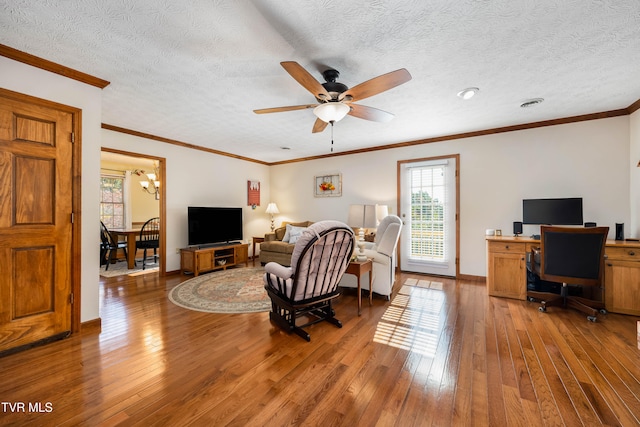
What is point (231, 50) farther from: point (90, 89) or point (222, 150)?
point (222, 150)

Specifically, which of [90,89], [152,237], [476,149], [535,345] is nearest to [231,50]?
[90,89]

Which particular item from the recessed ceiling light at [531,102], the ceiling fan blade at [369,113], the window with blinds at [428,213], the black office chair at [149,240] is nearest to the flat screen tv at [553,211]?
the window with blinds at [428,213]

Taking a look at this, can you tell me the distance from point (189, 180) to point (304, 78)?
4004 millimetres

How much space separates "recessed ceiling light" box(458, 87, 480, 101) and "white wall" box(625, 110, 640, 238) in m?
2.24

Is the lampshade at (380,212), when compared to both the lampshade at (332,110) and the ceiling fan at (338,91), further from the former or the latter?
the lampshade at (332,110)

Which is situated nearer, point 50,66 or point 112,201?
point 50,66

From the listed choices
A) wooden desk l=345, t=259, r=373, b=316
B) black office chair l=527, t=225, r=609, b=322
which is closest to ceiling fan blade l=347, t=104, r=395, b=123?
wooden desk l=345, t=259, r=373, b=316

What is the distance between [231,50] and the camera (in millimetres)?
2119

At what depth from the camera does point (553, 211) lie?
361 centimetres

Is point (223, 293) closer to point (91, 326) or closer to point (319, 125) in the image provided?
point (91, 326)

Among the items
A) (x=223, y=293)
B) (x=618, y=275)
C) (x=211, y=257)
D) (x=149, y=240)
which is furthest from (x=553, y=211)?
(x=149, y=240)

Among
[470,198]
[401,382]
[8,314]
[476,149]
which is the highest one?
[476,149]

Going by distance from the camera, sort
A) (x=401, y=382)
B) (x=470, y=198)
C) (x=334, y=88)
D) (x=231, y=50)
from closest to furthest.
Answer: (x=401, y=382) → (x=231, y=50) → (x=334, y=88) → (x=470, y=198)

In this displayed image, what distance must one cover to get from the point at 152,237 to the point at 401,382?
605 centimetres
